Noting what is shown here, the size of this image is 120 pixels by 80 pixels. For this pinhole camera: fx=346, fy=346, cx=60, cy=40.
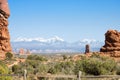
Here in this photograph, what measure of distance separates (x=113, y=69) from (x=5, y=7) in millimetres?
34844

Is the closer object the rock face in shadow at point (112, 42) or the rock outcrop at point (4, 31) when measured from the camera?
the rock outcrop at point (4, 31)

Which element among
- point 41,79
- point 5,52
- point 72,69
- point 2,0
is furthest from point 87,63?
point 2,0

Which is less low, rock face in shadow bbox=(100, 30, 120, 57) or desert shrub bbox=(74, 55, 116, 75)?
rock face in shadow bbox=(100, 30, 120, 57)

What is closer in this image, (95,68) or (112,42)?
(95,68)

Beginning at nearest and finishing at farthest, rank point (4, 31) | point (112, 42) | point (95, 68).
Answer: point (95, 68), point (4, 31), point (112, 42)

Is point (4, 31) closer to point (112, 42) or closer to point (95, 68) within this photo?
point (112, 42)

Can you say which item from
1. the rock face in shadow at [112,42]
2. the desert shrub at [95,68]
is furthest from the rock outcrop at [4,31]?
the desert shrub at [95,68]

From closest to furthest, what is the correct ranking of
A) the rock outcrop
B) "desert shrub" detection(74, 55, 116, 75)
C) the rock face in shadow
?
A: "desert shrub" detection(74, 55, 116, 75) < the rock outcrop < the rock face in shadow

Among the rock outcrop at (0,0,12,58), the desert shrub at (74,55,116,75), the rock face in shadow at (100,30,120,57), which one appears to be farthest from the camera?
the rock face in shadow at (100,30,120,57)

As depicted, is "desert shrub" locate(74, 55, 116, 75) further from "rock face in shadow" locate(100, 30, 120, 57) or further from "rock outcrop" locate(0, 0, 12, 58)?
"rock face in shadow" locate(100, 30, 120, 57)

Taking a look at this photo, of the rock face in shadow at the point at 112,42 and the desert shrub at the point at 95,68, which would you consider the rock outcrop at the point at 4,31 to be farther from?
the desert shrub at the point at 95,68

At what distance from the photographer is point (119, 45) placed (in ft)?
197

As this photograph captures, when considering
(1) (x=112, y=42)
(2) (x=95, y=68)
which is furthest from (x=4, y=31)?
(2) (x=95, y=68)

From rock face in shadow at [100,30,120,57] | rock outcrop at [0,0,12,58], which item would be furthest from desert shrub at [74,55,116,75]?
rock face in shadow at [100,30,120,57]
